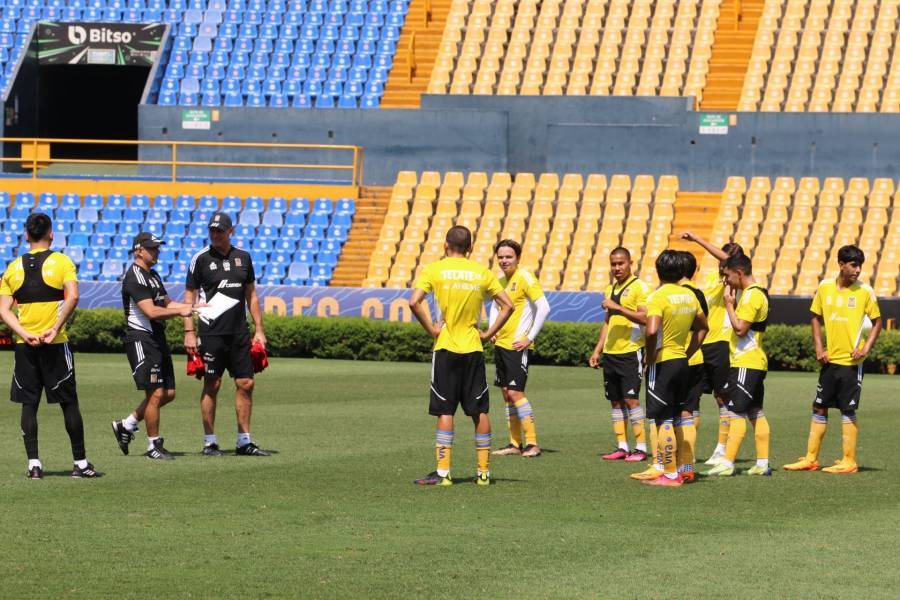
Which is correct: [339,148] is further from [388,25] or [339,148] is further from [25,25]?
[25,25]

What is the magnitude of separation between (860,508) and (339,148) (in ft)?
90.5

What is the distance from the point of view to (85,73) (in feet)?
151

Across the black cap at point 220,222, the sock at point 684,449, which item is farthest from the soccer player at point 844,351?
the black cap at point 220,222

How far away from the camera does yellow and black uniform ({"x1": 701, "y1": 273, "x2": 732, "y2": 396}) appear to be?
44.5 feet

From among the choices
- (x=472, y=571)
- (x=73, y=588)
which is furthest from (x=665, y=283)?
(x=73, y=588)

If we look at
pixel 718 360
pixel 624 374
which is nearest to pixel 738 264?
pixel 718 360

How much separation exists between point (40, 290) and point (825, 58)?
97.8 ft

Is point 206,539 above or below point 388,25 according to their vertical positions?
below

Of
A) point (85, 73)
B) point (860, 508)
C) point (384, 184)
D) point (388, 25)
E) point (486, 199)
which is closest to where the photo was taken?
point (860, 508)

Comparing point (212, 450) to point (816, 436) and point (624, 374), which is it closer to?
point (624, 374)

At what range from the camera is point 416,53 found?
135ft

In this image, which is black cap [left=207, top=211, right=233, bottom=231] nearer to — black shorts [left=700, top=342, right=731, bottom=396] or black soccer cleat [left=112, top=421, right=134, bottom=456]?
black soccer cleat [left=112, top=421, right=134, bottom=456]

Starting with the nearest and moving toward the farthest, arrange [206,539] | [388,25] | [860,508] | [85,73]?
1. [206,539]
2. [860,508]
3. [388,25]
4. [85,73]

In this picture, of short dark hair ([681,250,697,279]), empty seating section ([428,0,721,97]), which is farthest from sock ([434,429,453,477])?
empty seating section ([428,0,721,97])
